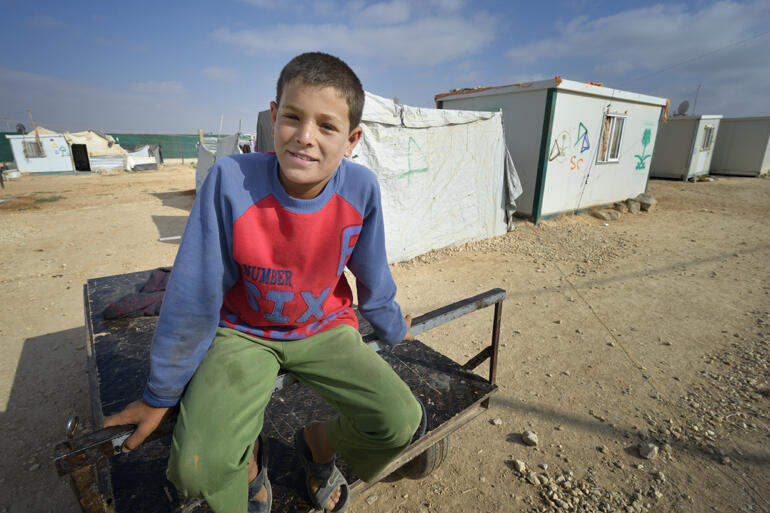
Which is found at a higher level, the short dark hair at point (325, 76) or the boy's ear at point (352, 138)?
the short dark hair at point (325, 76)

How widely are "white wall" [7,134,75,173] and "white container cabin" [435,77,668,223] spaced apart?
21549mm

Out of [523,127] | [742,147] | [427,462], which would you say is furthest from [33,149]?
[742,147]

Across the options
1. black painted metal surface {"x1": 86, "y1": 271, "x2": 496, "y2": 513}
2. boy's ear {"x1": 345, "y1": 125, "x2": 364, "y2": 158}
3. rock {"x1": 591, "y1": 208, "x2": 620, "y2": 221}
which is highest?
boy's ear {"x1": 345, "y1": 125, "x2": 364, "y2": 158}

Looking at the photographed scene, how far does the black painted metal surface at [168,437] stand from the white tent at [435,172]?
295 cm

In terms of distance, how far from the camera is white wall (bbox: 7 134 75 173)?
18.8 m

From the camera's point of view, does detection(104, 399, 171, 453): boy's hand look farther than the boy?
No

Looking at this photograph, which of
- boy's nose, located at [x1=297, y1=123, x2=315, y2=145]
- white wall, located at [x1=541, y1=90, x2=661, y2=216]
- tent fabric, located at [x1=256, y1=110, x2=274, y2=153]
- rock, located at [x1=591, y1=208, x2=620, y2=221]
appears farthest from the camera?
rock, located at [x1=591, y1=208, x2=620, y2=221]

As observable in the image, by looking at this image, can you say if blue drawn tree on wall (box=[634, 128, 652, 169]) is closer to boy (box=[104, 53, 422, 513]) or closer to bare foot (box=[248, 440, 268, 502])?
boy (box=[104, 53, 422, 513])

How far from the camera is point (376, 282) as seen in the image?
1.53 m

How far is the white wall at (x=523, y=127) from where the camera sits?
7.36 meters

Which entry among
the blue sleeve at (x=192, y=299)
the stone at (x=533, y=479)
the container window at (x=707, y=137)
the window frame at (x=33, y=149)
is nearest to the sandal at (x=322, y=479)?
the blue sleeve at (x=192, y=299)

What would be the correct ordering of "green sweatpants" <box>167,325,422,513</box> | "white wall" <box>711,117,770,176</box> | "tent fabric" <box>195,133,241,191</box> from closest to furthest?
"green sweatpants" <box>167,325,422,513</box>
"tent fabric" <box>195,133,241,191</box>
"white wall" <box>711,117,770,176</box>

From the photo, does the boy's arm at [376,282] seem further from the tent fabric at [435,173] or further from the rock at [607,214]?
the rock at [607,214]

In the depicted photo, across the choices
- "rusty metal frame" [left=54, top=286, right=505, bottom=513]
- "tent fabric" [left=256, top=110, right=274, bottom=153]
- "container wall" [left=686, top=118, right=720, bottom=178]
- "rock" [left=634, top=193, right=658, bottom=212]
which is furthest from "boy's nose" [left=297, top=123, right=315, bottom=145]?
"container wall" [left=686, top=118, right=720, bottom=178]
